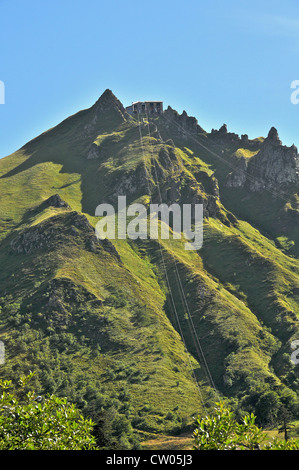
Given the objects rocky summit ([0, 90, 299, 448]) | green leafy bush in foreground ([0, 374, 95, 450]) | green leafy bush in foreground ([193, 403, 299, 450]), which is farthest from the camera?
rocky summit ([0, 90, 299, 448])

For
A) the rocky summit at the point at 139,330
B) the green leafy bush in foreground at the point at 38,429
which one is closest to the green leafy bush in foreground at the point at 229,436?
the green leafy bush in foreground at the point at 38,429

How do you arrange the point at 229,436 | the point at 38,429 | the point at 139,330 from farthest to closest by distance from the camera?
the point at 139,330
the point at 38,429
the point at 229,436

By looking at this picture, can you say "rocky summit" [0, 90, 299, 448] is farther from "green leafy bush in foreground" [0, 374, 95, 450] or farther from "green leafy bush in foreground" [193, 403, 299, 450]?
"green leafy bush in foreground" [193, 403, 299, 450]

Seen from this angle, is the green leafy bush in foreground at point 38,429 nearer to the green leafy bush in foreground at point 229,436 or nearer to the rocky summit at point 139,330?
the green leafy bush in foreground at point 229,436

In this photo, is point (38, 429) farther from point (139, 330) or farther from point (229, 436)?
point (139, 330)

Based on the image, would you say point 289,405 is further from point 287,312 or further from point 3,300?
point 3,300

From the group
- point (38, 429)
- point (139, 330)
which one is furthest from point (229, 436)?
point (139, 330)

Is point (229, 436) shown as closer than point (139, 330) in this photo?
Yes

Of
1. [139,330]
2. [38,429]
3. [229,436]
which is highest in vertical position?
[38,429]

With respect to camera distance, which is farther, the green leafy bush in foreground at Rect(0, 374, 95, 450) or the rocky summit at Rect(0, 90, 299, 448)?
the rocky summit at Rect(0, 90, 299, 448)

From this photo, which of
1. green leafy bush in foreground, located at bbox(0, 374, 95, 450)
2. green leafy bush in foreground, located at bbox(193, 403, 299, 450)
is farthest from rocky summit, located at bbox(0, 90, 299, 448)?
green leafy bush in foreground, located at bbox(193, 403, 299, 450)

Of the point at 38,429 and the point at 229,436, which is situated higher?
the point at 38,429
